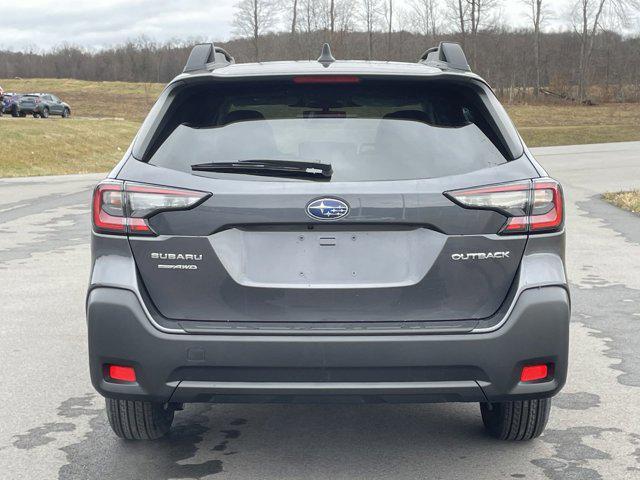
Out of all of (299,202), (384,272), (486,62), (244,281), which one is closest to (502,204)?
(384,272)

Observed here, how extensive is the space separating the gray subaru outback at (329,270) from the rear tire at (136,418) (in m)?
0.47

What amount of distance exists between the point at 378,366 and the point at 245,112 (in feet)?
4.06

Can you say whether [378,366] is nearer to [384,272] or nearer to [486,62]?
[384,272]

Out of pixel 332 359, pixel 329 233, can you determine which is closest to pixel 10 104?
pixel 329 233

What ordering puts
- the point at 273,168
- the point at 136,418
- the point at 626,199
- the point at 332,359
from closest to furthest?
1. the point at 332,359
2. the point at 273,168
3. the point at 136,418
4. the point at 626,199

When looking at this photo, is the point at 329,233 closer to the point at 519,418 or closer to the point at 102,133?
the point at 519,418

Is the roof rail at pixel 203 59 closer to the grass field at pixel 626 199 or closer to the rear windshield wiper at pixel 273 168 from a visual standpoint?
the rear windshield wiper at pixel 273 168

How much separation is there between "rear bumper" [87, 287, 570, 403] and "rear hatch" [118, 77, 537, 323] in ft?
0.32

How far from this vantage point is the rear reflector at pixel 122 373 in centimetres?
370

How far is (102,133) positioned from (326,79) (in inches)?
1613

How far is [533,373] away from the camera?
12.2ft

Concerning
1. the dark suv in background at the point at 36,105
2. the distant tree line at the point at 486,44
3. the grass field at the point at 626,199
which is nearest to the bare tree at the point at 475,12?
the distant tree line at the point at 486,44

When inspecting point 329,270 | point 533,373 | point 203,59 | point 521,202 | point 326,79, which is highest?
point 203,59

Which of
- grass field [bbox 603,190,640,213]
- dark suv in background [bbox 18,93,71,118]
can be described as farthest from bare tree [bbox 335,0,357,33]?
grass field [bbox 603,190,640,213]
